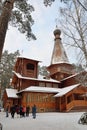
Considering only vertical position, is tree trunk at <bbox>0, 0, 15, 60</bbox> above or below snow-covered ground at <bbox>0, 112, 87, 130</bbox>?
above

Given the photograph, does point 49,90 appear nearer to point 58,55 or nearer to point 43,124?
point 58,55

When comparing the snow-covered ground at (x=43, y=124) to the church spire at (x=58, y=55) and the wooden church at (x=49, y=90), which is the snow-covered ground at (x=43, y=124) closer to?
the wooden church at (x=49, y=90)

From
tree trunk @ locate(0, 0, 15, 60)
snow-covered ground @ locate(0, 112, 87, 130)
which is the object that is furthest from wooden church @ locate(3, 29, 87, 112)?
tree trunk @ locate(0, 0, 15, 60)

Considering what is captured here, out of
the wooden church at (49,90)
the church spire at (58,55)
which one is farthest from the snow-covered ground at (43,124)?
the church spire at (58,55)

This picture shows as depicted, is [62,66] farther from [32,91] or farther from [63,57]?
[32,91]

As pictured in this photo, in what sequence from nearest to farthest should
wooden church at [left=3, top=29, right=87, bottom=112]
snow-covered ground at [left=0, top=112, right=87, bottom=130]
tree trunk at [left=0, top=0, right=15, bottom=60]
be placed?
1. tree trunk at [left=0, top=0, right=15, bottom=60]
2. snow-covered ground at [left=0, top=112, right=87, bottom=130]
3. wooden church at [left=3, top=29, right=87, bottom=112]

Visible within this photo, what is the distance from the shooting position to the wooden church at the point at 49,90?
1177 inches

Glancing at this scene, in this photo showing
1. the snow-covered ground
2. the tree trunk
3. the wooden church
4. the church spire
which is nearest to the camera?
the tree trunk

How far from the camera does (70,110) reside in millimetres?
29109

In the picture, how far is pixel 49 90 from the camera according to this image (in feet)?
104

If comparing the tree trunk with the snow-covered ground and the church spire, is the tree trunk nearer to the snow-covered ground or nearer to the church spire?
the snow-covered ground

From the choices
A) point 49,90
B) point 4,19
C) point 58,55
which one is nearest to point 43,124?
point 4,19

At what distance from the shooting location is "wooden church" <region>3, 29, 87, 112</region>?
29.9 metres

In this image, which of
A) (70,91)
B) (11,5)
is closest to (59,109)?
(70,91)
